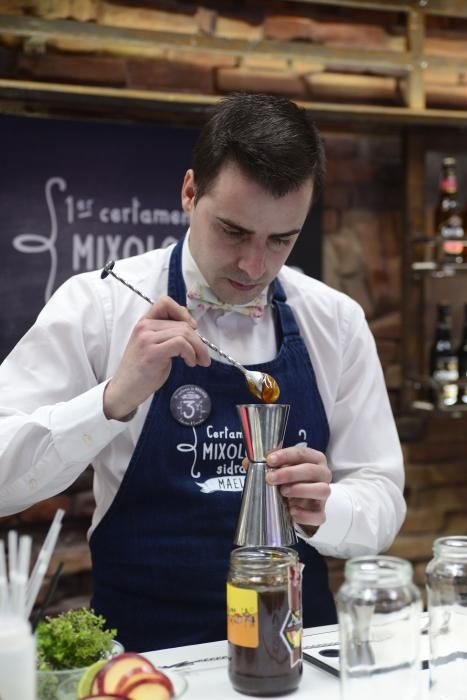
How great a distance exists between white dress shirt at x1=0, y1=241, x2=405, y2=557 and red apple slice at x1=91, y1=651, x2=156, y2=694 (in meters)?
0.54

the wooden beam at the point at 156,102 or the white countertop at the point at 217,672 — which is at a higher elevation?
the wooden beam at the point at 156,102

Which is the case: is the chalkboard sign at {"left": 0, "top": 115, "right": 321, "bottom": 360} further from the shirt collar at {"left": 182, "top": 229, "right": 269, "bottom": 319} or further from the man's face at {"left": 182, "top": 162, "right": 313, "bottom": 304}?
the man's face at {"left": 182, "top": 162, "right": 313, "bottom": 304}

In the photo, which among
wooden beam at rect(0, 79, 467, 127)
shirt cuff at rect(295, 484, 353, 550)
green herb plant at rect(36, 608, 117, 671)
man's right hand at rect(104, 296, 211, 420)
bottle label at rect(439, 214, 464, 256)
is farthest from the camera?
bottle label at rect(439, 214, 464, 256)

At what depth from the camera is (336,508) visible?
1.74 m

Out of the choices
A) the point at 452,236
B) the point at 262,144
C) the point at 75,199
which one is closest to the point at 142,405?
the point at 262,144

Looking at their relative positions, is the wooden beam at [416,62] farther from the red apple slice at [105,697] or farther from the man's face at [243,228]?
the red apple slice at [105,697]

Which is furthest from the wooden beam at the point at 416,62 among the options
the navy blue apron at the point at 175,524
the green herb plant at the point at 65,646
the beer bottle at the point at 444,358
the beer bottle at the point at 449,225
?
the green herb plant at the point at 65,646

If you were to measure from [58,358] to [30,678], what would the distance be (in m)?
0.84

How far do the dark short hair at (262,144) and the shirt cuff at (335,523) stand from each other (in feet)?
1.94

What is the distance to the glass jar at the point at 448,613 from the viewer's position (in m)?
1.27

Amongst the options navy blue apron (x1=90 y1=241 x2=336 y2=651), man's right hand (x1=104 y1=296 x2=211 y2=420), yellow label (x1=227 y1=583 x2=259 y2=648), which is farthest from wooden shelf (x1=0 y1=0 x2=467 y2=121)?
yellow label (x1=227 y1=583 x2=259 y2=648)

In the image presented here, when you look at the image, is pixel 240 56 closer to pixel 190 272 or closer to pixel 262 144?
pixel 190 272

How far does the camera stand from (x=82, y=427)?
1.59 m

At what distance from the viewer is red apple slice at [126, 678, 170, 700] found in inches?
42.8
